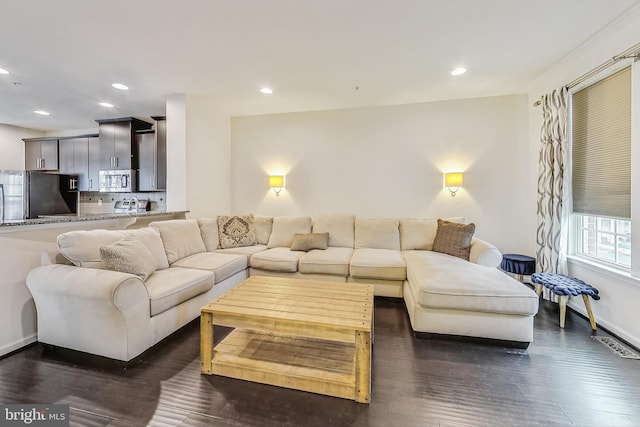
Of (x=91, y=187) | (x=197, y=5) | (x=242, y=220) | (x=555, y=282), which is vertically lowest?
(x=555, y=282)

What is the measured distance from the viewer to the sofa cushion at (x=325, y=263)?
10.6 ft

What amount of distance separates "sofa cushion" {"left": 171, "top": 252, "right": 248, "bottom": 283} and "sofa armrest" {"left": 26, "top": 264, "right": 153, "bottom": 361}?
0.88 meters

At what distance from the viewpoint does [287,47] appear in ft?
8.53

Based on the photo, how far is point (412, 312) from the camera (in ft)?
8.11

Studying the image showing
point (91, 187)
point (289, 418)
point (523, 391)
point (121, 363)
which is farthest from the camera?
point (91, 187)

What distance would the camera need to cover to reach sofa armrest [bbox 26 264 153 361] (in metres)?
1.88

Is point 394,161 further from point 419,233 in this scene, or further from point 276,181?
point 276,181

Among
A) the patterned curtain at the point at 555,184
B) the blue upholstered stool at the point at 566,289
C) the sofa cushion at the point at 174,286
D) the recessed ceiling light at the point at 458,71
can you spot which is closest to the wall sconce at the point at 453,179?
the patterned curtain at the point at 555,184

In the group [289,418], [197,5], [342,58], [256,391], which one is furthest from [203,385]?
[342,58]

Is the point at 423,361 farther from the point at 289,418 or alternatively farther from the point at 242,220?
the point at 242,220

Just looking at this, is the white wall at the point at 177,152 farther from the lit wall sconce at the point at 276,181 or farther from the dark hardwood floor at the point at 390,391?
the dark hardwood floor at the point at 390,391

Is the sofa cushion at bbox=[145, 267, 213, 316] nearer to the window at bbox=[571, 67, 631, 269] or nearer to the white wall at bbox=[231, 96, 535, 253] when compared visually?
the white wall at bbox=[231, 96, 535, 253]

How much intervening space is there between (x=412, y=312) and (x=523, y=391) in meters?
0.91

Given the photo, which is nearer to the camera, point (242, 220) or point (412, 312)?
point (412, 312)
